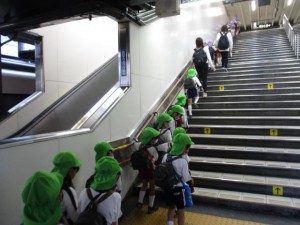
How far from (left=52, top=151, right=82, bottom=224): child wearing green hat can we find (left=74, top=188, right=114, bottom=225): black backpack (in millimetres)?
118

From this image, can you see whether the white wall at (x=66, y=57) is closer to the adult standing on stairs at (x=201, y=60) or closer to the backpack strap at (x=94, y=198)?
the adult standing on stairs at (x=201, y=60)

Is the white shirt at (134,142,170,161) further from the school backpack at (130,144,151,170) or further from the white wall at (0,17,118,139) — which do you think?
the white wall at (0,17,118,139)

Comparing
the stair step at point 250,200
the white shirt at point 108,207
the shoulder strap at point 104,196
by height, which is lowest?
the stair step at point 250,200

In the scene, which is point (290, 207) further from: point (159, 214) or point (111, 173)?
point (111, 173)

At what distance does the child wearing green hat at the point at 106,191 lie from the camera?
210 cm

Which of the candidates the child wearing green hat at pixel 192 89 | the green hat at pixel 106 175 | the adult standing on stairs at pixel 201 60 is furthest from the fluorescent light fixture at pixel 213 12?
the green hat at pixel 106 175

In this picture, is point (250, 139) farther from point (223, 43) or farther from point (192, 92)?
point (223, 43)

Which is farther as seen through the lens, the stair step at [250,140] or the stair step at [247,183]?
the stair step at [250,140]

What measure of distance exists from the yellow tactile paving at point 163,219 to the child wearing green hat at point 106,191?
1.31 meters

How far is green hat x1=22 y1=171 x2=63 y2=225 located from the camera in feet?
5.01

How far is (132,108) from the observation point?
4516mm

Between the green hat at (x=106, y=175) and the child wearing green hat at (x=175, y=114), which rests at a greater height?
the child wearing green hat at (x=175, y=114)

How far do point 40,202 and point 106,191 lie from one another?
71 cm

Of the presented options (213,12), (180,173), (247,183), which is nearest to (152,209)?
(180,173)
